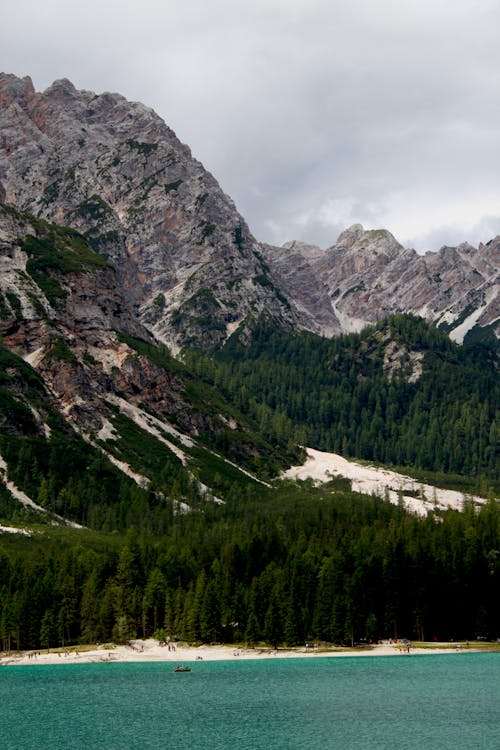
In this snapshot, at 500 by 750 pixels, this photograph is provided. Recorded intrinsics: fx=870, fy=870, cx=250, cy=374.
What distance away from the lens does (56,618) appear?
540ft

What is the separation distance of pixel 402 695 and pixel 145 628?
2804 inches

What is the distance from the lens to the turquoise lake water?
8775cm

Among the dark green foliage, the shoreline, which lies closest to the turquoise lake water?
the shoreline

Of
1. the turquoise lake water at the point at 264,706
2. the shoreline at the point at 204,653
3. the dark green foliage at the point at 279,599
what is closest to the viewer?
the turquoise lake water at the point at 264,706

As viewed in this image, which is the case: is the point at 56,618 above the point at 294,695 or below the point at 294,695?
above

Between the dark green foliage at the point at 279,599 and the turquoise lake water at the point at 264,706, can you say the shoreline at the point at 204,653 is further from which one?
the turquoise lake water at the point at 264,706

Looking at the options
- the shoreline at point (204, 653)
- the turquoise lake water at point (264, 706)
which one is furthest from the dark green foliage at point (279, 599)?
the turquoise lake water at point (264, 706)

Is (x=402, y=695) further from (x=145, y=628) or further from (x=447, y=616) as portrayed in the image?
(x=145, y=628)

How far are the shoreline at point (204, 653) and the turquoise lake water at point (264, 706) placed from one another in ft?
14.2

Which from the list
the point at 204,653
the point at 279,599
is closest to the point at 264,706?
the point at 204,653

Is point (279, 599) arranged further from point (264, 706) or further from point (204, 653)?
point (264, 706)

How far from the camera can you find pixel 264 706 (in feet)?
343

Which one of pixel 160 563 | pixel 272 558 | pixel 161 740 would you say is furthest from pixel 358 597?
pixel 161 740

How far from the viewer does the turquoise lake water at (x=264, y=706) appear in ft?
288
